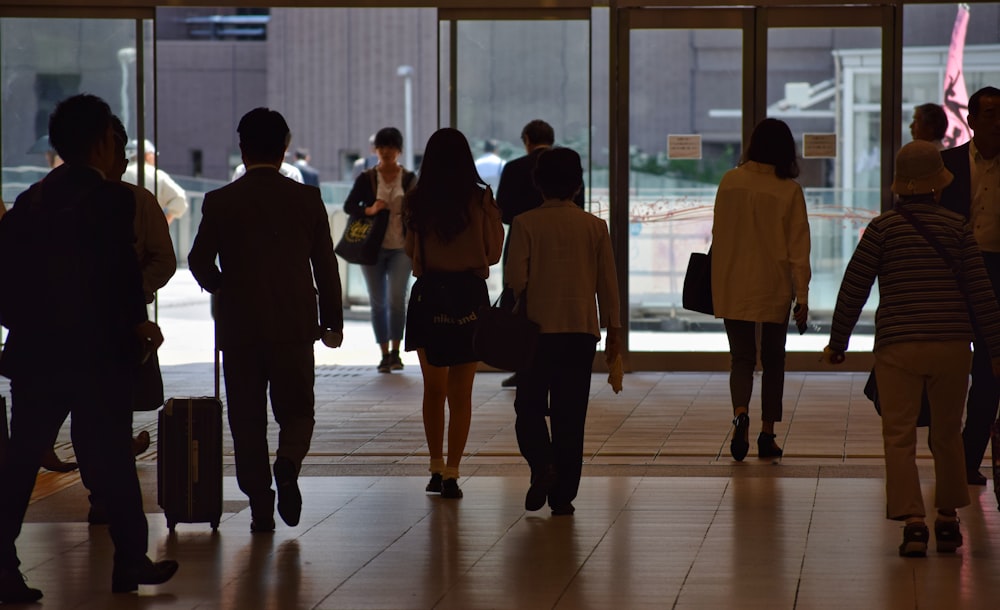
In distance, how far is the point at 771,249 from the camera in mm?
7520

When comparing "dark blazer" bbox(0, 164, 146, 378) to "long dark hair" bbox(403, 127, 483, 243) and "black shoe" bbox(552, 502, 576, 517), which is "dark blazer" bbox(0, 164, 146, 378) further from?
"black shoe" bbox(552, 502, 576, 517)

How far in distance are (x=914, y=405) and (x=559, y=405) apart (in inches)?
58.3

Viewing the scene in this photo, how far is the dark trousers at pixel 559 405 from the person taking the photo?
6.24m

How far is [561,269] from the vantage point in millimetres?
6242

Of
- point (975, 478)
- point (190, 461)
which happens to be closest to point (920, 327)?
point (975, 478)

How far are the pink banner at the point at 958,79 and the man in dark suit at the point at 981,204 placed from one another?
469 cm

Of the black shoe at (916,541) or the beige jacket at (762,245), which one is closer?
the black shoe at (916,541)

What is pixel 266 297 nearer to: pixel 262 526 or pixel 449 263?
pixel 262 526

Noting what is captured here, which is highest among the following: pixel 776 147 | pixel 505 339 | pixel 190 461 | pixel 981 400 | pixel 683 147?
pixel 683 147

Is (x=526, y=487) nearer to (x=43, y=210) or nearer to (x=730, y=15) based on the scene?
(x=43, y=210)

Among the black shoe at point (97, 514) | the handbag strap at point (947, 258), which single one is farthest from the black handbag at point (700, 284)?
the black shoe at point (97, 514)

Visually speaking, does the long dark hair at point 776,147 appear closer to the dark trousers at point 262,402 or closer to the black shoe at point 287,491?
the dark trousers at point 262,402

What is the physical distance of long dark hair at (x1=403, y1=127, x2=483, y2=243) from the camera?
6523 millimetres

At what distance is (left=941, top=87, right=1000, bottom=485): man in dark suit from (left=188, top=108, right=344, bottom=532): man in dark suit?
9.43ft
